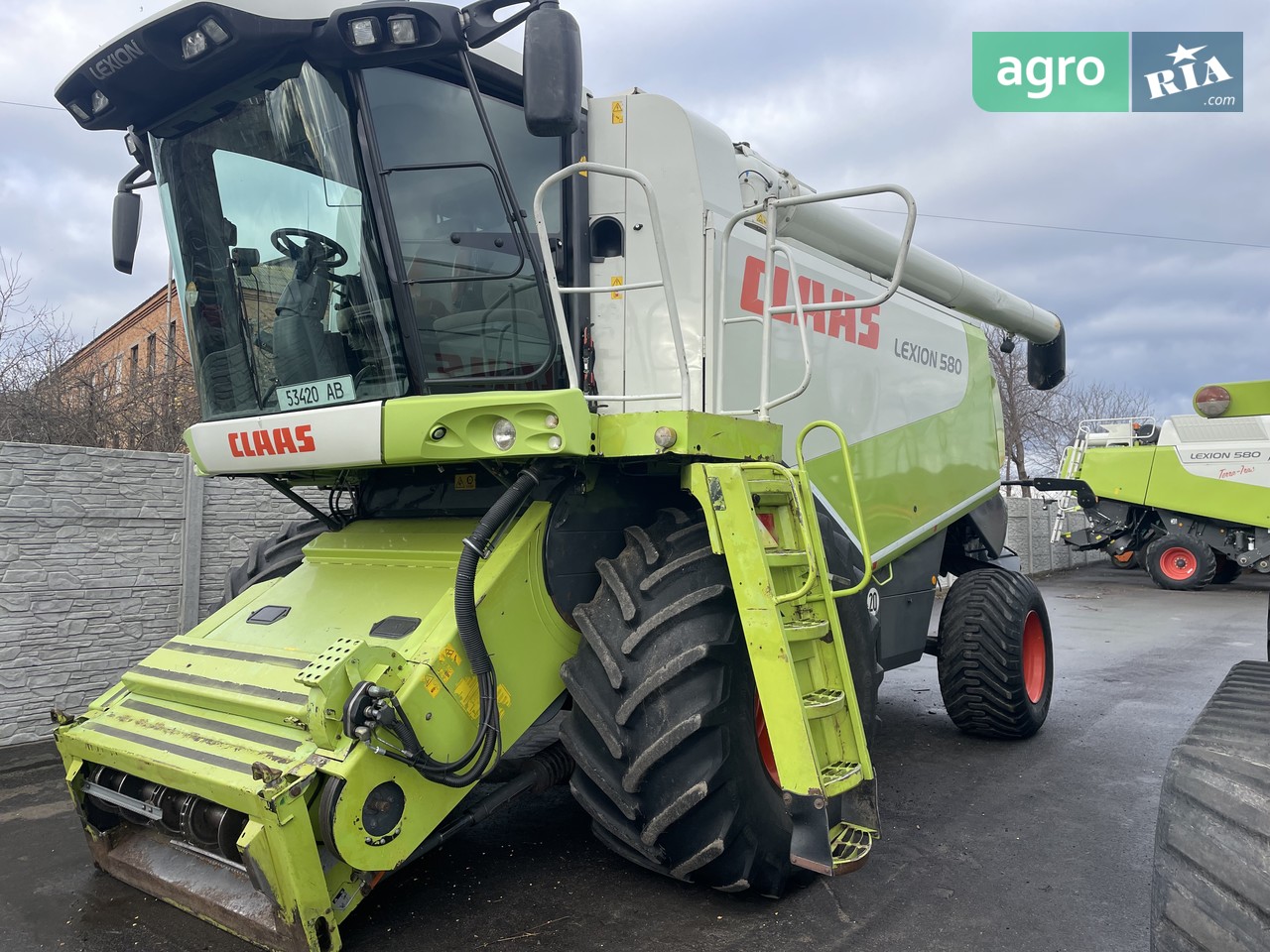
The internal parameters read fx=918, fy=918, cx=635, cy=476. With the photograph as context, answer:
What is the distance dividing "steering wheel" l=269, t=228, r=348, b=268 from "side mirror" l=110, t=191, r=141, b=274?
3.56 feet

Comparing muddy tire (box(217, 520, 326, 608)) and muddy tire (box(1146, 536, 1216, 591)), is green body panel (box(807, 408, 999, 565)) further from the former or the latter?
muddy tire (box(1146, 536, 1216, 591))

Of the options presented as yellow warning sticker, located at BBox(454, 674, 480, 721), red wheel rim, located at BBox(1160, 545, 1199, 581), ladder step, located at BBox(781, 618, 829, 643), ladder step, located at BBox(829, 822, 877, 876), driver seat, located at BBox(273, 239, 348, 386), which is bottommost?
red wheel rim, located at BBox(1160, 545, 1199, 581)

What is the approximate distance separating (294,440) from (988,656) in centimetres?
402

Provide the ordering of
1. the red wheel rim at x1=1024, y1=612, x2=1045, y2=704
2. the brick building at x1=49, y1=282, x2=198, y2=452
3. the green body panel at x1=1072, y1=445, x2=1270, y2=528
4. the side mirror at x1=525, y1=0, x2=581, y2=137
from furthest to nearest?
the green body panel at x1=1072, y1=445, x2=1270, y2=528, the brick building at x1=49, y1=282, x2=198, y2=452, the red wheel rim at x1=1024, y1=612, x2=1045, y2=704, the side mirror at x1=525, y1=0, x2=581, y2=137

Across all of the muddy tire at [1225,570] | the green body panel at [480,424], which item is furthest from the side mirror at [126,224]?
the muddy tire at [1225,570]

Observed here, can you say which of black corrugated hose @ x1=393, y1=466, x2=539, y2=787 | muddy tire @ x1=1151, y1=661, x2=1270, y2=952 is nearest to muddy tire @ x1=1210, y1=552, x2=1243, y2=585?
black corrugated hose @ x1=393, y1=466, x2=539, y2=787

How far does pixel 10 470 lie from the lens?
524cm

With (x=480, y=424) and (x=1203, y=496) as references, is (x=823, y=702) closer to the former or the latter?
(x=480, y=424)

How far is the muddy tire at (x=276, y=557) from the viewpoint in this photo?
4301 millimetres

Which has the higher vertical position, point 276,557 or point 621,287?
point 621,287

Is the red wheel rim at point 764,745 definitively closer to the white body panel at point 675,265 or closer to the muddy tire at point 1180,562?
the white body panel at point 675,265

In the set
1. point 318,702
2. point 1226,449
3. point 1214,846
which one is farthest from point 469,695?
point 1226,449

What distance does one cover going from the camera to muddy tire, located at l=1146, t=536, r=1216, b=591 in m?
15.6

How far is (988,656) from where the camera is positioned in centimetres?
533
